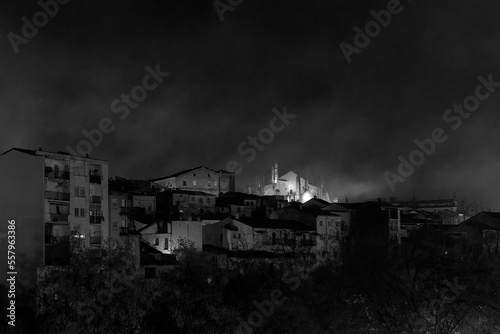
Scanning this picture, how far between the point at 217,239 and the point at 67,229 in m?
18.3

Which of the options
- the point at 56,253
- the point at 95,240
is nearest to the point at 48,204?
the point at 56,253

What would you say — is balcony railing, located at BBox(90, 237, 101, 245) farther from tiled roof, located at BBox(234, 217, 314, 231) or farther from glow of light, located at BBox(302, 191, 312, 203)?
glow of light, located at BBox(302, 191, 312, 203)

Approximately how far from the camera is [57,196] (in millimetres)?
43219

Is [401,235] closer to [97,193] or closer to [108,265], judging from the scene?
[97,193]

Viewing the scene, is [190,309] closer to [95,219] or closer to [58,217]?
[58,217]

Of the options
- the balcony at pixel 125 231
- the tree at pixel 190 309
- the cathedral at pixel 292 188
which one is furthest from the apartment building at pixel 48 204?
the cathedral at pixel 292 188

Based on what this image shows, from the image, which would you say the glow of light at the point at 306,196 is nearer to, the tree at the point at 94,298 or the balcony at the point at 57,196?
the balcony at the point at 57,196

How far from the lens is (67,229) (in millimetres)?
43375

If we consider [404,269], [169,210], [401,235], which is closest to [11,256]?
[404,269]

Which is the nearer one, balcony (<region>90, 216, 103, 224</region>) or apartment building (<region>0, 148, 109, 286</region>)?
apartment building (<region>0, 148, 109, 286</region>)

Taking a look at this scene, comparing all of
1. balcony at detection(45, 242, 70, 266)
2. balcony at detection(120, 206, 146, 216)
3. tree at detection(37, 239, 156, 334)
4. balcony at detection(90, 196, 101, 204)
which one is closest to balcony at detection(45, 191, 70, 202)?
balcony at detection(90, 196, 101, 204)

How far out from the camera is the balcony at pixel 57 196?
4262 cm

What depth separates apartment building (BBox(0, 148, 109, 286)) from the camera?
3991 cm

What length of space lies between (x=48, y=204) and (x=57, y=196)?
3.10 feet
